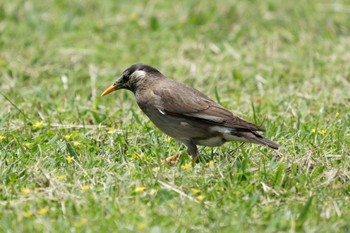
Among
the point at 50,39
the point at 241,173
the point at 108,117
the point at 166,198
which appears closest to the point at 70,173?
the point at 166,198

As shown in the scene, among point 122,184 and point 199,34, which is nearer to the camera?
point 122,184

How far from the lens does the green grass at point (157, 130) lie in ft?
19.5

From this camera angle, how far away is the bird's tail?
22.9ft

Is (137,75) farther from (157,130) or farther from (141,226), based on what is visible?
(141,226)

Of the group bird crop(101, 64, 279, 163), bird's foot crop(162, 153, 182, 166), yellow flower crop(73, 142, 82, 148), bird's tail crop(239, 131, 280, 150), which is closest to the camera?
bird's tail crop(239, 131, 280, 150)

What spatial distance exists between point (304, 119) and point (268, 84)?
1.55 m

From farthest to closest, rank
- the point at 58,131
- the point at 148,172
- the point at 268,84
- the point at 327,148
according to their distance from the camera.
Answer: the point at 268,84, the point at 58,131, the point at 327,148, the point at 148,172

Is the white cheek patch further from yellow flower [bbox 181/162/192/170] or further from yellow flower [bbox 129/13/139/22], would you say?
yellow flower [bbox 129/13/139/22]

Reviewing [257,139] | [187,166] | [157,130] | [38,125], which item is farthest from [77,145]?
[257,139]

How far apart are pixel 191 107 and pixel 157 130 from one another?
2.97 ft

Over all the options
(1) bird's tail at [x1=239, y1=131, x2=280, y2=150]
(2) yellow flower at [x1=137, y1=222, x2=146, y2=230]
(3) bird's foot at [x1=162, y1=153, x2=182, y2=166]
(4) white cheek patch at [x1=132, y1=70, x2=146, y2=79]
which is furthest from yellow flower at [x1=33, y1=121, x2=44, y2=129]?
(2) yellow flower at [x1=137, y1=222, x2=146, y2=230]

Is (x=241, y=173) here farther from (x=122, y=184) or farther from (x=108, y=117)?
(x=108, y=117)

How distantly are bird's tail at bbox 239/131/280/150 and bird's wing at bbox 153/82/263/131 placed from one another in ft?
0.42

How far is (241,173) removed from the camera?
6500mm
